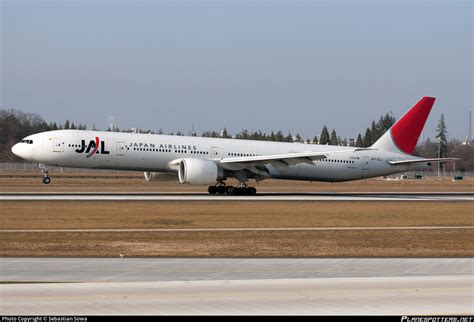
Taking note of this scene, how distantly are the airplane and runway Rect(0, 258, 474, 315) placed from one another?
95.7 feet

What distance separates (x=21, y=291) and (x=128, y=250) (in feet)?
28.7

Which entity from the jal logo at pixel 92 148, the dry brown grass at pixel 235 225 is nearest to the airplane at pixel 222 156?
the jal logo at pixel 92 148

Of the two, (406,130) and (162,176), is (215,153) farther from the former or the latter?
(406,130)

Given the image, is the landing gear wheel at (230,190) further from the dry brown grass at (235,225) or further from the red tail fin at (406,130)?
the red tail fin at (406,130)

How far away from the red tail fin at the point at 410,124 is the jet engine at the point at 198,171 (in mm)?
15371

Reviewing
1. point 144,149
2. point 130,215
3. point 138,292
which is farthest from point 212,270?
point 144,149

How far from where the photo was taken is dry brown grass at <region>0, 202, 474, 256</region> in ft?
82.2

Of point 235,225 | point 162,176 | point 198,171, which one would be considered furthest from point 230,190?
point 235,225

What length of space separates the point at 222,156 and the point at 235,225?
70.2 ft

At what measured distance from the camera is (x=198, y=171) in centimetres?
5084

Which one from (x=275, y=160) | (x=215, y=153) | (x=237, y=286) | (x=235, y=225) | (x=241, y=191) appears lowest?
(x=237, y=286)

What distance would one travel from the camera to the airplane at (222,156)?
50719 mm

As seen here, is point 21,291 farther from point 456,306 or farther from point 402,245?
point 402,245

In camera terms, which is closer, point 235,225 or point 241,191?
point 235,225
